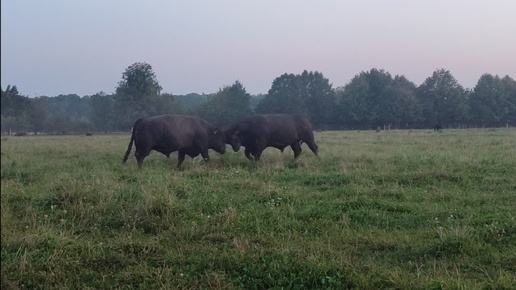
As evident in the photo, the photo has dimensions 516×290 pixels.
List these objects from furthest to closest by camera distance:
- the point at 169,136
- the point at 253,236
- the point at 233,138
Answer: the point at 233,138 → the point at 169,136 → the point at 253,236

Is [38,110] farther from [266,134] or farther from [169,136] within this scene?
[266,134]

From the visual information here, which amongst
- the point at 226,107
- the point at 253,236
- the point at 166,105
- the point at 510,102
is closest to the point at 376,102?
the point at 510,102

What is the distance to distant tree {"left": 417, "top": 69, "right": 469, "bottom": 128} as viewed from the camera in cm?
6334

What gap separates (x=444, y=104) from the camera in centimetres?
6444

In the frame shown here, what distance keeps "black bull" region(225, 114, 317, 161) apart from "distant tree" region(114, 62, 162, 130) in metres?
17.0

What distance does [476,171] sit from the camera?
38.6 feet

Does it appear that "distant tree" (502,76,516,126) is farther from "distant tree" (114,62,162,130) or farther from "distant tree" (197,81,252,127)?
"distant tree" (114,62,162,130)

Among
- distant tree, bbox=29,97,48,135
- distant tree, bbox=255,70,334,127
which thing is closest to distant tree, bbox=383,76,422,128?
distant tree, bbox=255,70,334,127

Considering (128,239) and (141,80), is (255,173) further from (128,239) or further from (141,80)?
(141,80)

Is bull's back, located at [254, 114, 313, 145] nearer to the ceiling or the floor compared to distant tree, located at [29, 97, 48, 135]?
nearer to the floor

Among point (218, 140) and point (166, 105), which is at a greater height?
point (166, 105)

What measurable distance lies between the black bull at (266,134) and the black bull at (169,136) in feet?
4.60

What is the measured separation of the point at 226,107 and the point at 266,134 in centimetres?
3975

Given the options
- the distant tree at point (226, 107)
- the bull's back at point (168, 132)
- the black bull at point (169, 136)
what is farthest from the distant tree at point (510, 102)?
the bull's back at point (168, 132)
